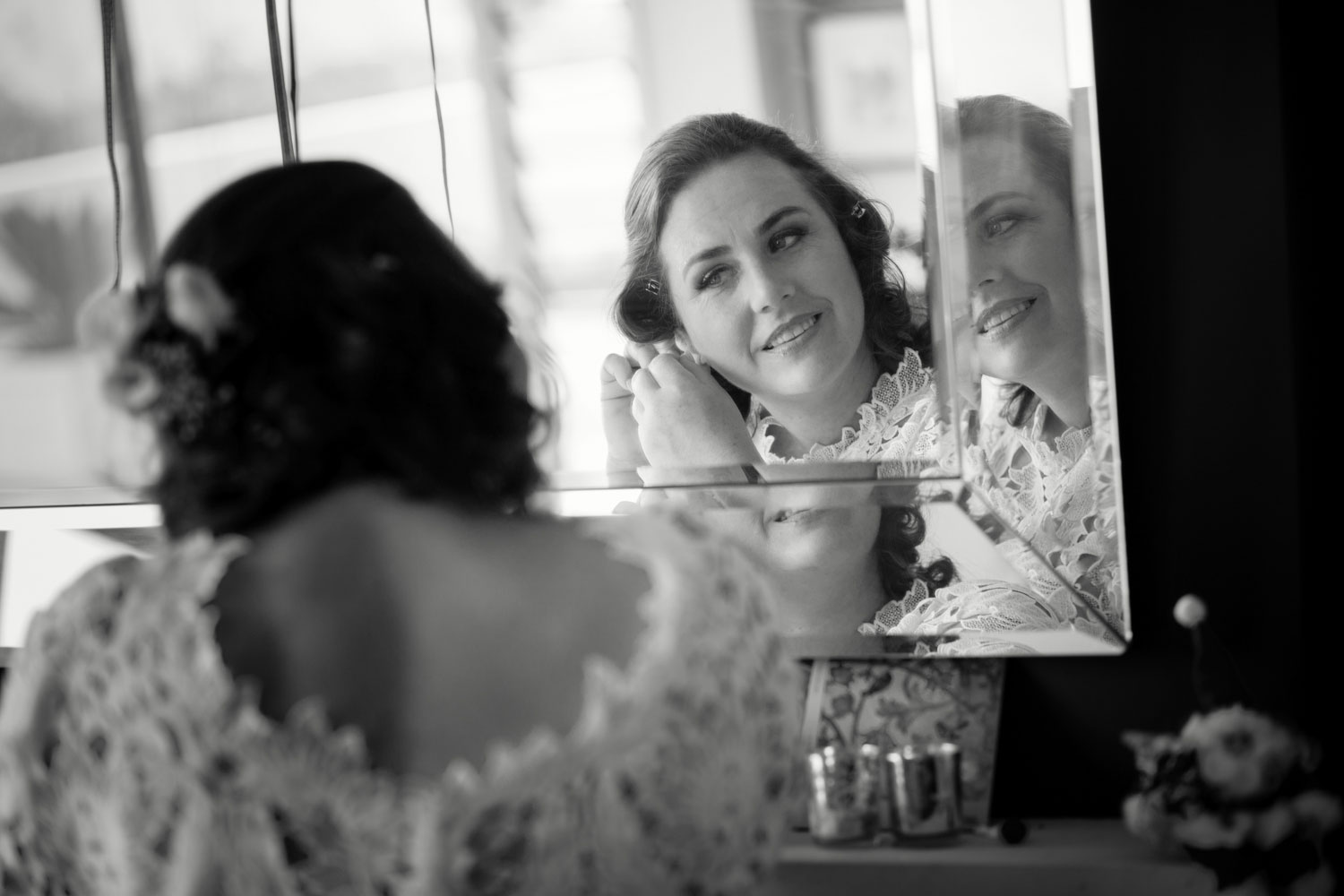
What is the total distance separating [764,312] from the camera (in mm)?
1542

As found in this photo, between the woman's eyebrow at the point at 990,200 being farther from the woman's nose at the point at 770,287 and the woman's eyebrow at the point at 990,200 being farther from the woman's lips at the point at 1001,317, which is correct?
the woman's nose at the point at 770,287

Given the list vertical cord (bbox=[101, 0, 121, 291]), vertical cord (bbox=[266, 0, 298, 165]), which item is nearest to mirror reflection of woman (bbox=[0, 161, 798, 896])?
vertical cord (bbox=[266, 0, 298, 165])

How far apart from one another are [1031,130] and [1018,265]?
0.45ft

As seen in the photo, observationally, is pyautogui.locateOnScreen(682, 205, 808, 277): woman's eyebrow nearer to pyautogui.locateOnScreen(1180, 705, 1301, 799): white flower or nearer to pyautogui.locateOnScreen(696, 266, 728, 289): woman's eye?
pyautogui.locateOnScreen(696, 266, 728, 289): woman's eye

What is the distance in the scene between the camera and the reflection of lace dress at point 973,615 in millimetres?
1509

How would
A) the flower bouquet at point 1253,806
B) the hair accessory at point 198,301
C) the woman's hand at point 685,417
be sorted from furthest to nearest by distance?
the woman's hand at point 685,417
the flower bouquet at point 1253,806
the hair accessory at point 198,301

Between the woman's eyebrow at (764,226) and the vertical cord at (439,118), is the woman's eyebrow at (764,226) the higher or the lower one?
the lower one

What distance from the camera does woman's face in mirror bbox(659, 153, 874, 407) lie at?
1520mm

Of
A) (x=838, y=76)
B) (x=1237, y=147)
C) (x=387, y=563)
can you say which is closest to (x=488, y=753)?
(x=387, y=563)

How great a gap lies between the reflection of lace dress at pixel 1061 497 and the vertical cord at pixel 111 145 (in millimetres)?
1141

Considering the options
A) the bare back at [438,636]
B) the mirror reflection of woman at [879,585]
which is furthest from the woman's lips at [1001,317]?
the bare back at [438,636]

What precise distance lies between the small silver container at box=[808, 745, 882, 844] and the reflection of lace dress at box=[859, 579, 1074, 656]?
0.14m

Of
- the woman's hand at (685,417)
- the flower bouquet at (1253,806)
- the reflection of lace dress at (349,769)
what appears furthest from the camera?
the woman's hand at (685,417)

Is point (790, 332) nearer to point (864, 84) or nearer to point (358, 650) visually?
point (864, 84)
